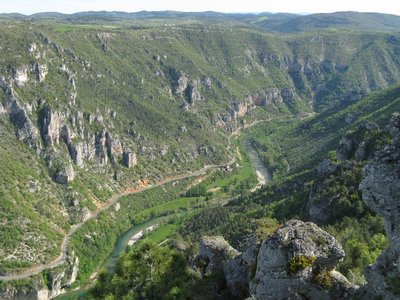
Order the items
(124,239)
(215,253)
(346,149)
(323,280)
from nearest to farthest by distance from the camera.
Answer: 1. (323,280)
2. (215,253)
3. (346,149)
4. (124,239)

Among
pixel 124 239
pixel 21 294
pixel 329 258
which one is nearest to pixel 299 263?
pixel 329 258

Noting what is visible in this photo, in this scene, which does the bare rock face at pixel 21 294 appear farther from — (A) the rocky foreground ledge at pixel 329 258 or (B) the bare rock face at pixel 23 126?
(A) the rocky foreground ledge at pixel 329 258

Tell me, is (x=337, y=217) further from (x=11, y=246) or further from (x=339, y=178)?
(x=11, y=246)

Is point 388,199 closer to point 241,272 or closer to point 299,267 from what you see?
point 299,267

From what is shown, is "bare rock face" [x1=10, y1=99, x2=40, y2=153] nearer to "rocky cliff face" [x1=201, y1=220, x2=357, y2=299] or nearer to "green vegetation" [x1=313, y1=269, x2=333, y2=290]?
"rocky cliff face" [x1=201, y1=220, x2=357, y2=299]

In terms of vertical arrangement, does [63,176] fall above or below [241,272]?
below

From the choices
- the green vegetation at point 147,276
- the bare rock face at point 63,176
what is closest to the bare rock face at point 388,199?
the green vegetation at point 147,276
